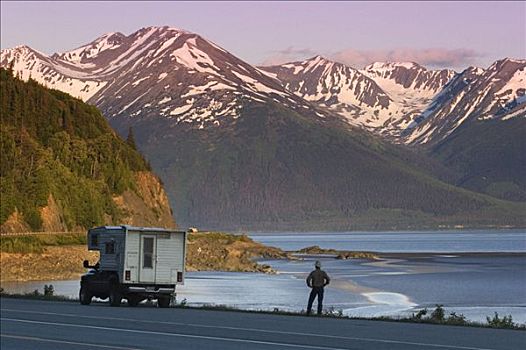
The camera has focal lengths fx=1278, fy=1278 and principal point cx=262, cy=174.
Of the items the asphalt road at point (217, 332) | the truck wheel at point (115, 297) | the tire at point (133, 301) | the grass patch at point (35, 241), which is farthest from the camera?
the grass patch at point (35, 241)

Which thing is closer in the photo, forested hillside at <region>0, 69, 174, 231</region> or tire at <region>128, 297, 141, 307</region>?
tire at <region>128, 297, 141, 307</region>

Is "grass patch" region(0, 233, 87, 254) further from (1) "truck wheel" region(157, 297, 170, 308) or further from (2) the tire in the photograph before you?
(1) "truck wheel" region(157, 297, 170, 308)

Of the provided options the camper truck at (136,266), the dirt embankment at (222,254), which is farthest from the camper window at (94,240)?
the dirt embankment at (222,254)

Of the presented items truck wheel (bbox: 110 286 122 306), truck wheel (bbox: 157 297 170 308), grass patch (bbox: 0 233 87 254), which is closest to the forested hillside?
grass patch (bbox: 0 233 87 254)

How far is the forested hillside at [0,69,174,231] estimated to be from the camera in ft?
380

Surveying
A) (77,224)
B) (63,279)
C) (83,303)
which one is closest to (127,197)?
(77,224)

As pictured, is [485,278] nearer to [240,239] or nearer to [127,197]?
[127,197]

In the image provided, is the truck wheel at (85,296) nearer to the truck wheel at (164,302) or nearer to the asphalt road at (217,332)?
the truck wheel at (164,302)

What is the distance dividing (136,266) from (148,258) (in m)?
0.79

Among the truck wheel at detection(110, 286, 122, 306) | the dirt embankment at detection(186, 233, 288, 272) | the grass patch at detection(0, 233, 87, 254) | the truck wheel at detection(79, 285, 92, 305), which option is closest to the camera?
the truck wheel at detection(110, 286, 122, 306)

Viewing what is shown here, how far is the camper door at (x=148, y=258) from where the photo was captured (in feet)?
149

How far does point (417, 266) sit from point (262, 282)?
39.3 metres

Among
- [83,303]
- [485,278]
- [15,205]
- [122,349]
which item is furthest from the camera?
[15,205]

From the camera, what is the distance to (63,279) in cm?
9175
